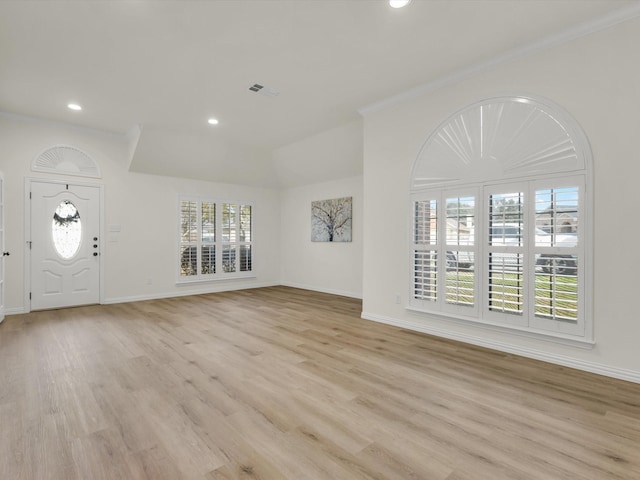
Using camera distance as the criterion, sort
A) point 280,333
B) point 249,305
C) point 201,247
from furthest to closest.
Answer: point 201,247 < point 249,305 < point 280,333

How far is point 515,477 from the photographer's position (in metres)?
1.58

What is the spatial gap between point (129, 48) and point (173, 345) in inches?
117

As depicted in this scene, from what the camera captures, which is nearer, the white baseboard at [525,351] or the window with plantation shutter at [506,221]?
the white baseboard at [525,351]

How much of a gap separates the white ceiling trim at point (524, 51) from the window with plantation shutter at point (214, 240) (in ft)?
13.6

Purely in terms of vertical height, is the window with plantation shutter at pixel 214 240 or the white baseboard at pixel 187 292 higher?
the window with plantation shutter at pixel 214 240

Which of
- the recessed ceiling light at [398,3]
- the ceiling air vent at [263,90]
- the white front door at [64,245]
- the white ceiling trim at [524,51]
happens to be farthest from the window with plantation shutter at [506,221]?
the white front door at [64,245]

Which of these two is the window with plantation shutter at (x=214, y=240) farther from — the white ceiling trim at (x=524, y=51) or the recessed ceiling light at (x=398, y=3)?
→ the recessed ceiling light at (x=398, y=3)

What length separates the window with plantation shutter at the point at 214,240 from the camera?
263 inches

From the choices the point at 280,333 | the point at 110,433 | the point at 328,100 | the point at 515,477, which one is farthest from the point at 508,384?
the point at 328,100

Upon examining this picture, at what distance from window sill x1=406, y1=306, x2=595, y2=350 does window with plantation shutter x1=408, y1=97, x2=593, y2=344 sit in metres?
0.01

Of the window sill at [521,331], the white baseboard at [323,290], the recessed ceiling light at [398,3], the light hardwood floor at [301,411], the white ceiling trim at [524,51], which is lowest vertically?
the light hardwood floor at [301,411]

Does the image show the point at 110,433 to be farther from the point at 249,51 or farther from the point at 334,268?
the point at 334,268

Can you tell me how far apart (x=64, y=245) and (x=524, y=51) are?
6751 mm

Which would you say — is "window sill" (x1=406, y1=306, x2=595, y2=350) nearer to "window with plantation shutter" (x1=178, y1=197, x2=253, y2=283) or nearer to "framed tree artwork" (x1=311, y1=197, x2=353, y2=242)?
"framed tree artwork" (x1=311, y1=197, x2=353, y2=242)
